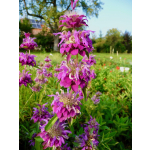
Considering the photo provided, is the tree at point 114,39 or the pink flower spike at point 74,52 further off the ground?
the tree at point 114,39

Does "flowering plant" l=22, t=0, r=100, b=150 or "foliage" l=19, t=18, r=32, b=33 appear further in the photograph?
"foliage" l=19, t=18, r=32, b=33

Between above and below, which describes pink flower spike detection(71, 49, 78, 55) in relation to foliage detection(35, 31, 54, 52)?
below

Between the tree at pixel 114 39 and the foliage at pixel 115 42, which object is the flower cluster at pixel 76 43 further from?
the tree at pixel 114 39

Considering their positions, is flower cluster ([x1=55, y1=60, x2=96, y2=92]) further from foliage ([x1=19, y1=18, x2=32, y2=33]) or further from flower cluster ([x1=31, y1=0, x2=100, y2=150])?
foliage ([x1=19, y1=18, x2=32, y2=33])

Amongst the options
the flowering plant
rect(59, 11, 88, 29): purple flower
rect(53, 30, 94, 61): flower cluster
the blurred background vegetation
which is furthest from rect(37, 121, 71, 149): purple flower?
the blurred background vegetation

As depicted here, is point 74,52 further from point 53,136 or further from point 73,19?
point 53,136

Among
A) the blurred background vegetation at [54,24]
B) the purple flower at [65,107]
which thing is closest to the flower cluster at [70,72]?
the purple flower at [65,107]

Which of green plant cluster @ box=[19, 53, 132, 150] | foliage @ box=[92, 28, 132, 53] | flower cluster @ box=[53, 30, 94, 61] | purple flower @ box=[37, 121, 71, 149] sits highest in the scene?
foliage @ box=[92, 28, 132, 53]

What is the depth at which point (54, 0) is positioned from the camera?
37.4 feet

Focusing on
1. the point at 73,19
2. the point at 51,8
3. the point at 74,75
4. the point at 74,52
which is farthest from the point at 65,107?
the point at 51,8

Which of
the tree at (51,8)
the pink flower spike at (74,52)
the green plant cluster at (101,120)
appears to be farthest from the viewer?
the tree at (51,8)

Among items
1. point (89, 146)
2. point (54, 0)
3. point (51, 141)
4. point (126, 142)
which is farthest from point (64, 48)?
point (54, 0)

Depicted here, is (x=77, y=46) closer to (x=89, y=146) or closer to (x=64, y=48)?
(x=64, y=48)
